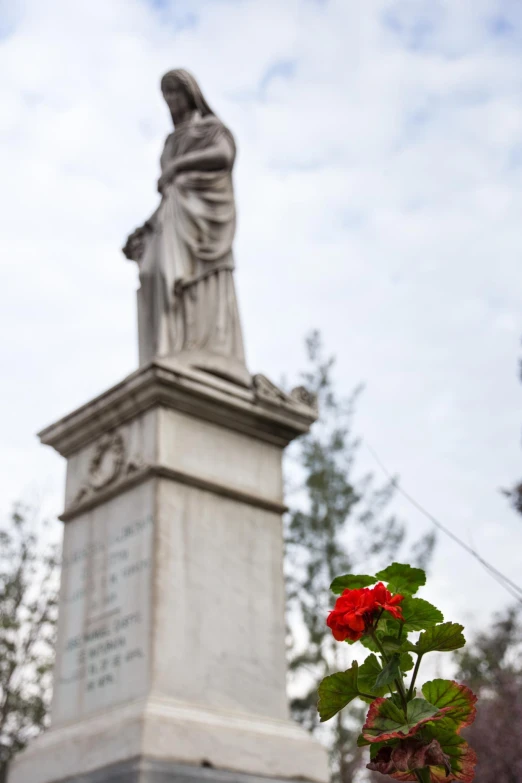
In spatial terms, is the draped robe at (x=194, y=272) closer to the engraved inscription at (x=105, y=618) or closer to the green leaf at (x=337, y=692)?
the engraved inscription at (x=105, y=618)

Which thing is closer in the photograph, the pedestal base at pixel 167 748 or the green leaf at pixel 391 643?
the green leaf at pixel 391 643

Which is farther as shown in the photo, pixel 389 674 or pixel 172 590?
pixel 172 590

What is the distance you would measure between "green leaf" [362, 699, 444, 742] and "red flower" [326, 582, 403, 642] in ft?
0.40

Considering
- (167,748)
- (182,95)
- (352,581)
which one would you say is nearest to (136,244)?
(182,95)

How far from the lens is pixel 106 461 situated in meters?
6.71

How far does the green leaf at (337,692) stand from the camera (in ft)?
5.68

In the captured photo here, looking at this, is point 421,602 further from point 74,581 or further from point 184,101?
point 184,101

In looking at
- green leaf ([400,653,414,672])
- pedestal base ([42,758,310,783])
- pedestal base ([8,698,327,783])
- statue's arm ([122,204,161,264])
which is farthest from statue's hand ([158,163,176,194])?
green leaf ([400,653,414,672])

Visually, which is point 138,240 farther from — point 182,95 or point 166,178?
point 182,95

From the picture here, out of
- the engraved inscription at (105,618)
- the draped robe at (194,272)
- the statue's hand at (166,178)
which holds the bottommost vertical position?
the engraved inscription at (105,618)

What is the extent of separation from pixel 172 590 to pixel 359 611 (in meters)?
4.40

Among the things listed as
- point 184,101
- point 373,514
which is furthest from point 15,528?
point 184,101

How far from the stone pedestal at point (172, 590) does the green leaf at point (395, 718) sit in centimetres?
381

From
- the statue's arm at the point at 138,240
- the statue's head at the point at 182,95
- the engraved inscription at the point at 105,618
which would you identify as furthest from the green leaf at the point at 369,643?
the statue's head at the point at 182,95
